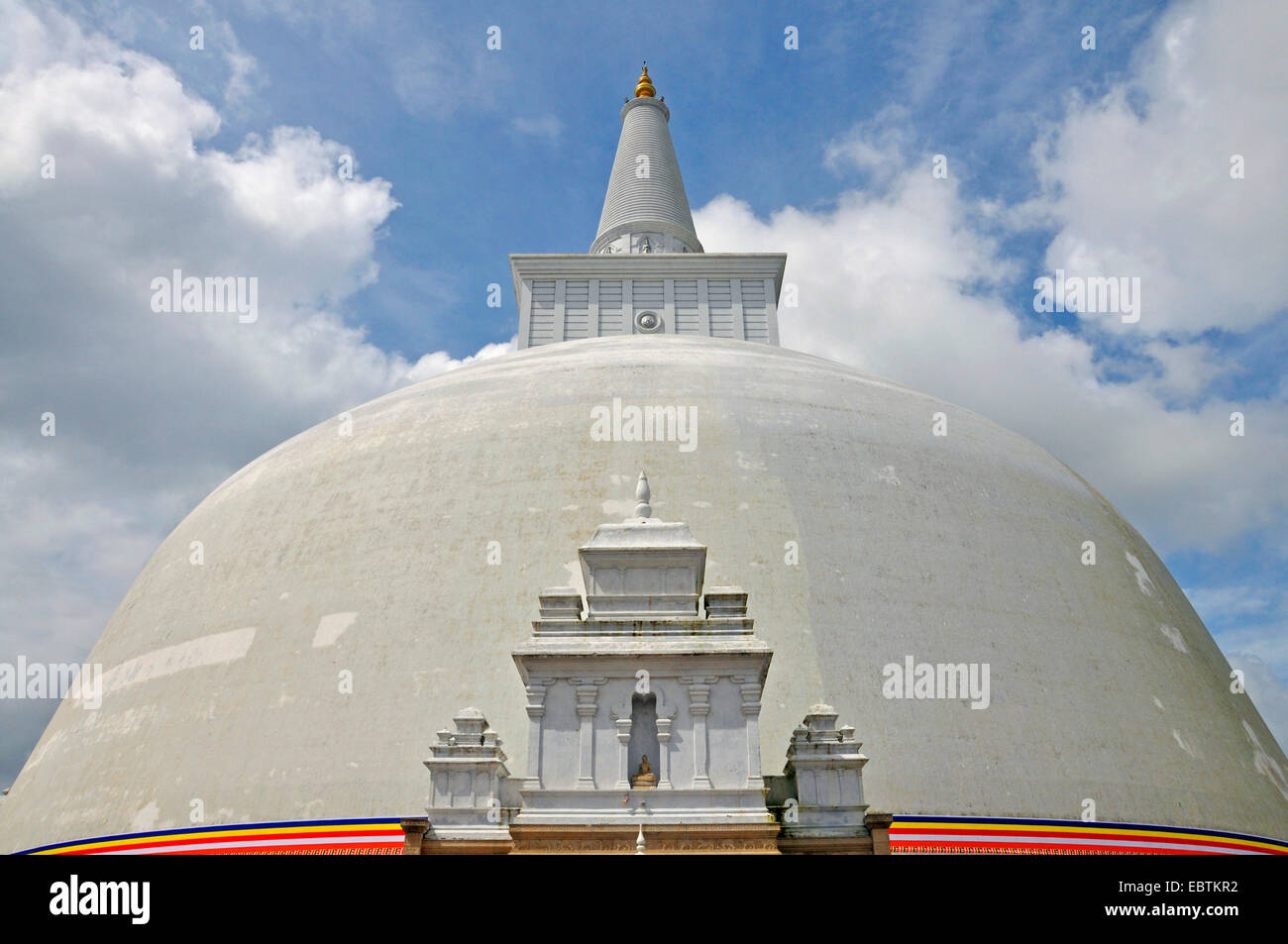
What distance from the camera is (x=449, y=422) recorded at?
17.9 metres

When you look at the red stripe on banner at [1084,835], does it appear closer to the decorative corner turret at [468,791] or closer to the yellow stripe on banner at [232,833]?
the decorative corner turret at [468,791]

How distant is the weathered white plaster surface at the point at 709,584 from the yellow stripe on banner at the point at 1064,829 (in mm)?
209

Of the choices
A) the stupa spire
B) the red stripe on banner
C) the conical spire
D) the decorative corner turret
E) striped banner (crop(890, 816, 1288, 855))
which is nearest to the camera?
the decorative corner turret

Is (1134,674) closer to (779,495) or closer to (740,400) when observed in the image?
(779,495)

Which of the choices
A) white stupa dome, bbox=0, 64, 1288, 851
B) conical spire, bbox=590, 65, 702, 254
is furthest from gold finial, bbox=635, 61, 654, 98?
white stupa dome, bbox=0, 64, 1288, 851

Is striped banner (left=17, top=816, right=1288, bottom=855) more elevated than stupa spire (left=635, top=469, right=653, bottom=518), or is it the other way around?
stupa spire (left=635, top=469, right=653, bottom=518)

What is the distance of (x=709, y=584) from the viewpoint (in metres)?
14.2

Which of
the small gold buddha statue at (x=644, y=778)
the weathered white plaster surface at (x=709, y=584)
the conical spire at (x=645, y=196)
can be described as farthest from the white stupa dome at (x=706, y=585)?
the conical spire at (x=645, y=196)

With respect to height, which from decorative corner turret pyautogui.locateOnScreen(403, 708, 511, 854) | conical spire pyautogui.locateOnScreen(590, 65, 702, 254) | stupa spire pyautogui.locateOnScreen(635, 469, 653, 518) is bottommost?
decorative corner turret pyautogui.locateOnScreen(403, 708, 511, 854)

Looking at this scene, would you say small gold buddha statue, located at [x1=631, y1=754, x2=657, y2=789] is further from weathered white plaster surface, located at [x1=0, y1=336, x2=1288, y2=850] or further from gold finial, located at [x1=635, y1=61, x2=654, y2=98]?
gold finial, located at [x1=635, y1=61, x2=654, y2=98]

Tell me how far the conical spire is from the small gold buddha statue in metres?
23.0

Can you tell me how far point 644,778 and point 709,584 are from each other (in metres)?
4.58

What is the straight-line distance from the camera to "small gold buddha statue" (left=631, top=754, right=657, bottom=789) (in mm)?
9867

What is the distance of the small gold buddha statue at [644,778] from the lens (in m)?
9.87
